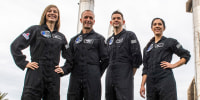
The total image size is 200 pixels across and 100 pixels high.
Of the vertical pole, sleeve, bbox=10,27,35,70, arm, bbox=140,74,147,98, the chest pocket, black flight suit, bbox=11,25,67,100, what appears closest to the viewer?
black flight suit, bbox=11,25,67,100

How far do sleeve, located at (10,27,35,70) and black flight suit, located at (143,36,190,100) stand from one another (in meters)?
2.53

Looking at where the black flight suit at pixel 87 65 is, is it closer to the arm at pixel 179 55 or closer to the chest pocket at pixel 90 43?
the chest pocket at pixel 90 43

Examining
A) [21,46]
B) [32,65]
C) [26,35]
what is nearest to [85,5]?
[26,35]

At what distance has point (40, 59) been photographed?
14.6ft

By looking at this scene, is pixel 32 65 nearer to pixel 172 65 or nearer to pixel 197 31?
pixel 172 65

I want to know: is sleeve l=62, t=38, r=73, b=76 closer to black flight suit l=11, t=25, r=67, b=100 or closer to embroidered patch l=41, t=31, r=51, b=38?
black flight suit l=11, t=25, r=67, b=100

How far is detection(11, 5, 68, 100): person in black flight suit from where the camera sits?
4262 millimetres

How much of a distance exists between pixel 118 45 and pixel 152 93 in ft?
4.11

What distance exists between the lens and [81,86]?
15.9 ft

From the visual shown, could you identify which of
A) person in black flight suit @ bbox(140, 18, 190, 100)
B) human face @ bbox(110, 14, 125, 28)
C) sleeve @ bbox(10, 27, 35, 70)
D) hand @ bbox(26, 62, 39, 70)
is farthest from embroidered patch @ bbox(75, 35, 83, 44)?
person in black flight suit @ bbox(140, 18, 190, 100)

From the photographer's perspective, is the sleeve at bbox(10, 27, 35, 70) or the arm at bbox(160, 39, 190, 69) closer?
the sleeve at bbox(10, 27, 35, 70)

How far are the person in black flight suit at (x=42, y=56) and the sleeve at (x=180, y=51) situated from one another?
2.34m

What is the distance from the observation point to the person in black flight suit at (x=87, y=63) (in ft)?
15.9

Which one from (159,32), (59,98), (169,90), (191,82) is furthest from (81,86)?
(191,82)
